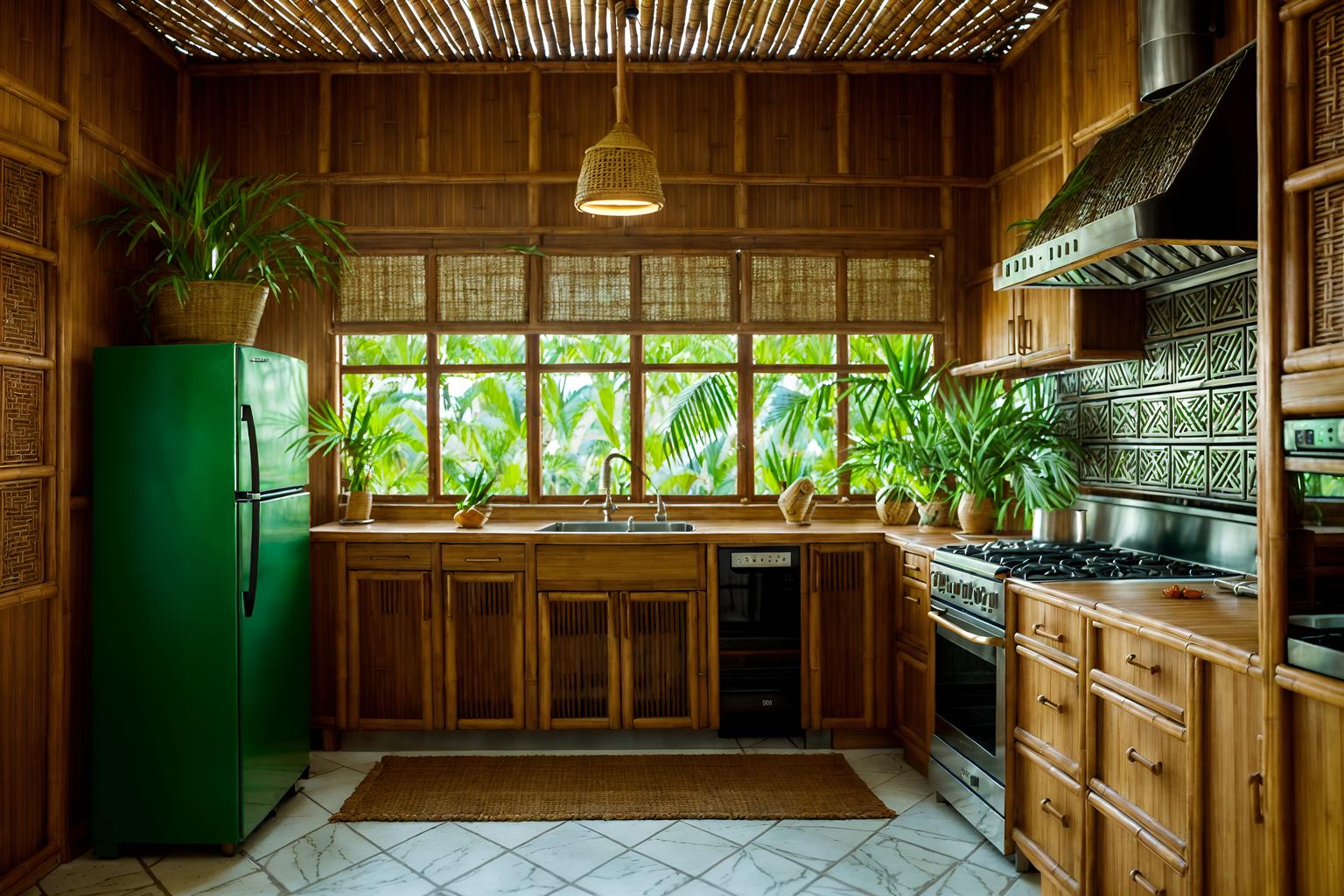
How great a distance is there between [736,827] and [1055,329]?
7.51 feet

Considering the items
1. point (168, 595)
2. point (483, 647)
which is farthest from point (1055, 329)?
point (168, 595)

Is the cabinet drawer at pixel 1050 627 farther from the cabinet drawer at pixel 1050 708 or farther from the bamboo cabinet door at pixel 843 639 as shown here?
the bamboo cabinet door at pixel 843 639

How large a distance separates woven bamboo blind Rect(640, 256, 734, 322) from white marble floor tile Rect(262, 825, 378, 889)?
2.74 m

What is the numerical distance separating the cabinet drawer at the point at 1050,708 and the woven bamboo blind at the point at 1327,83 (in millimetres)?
1546

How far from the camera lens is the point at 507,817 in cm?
361

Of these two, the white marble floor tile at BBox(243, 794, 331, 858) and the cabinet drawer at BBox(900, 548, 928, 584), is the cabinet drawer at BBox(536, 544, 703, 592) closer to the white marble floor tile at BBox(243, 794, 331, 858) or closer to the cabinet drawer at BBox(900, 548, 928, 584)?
the cabinet drawer at BBox(900, 548, 928, 584)

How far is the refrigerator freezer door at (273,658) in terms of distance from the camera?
3439mm

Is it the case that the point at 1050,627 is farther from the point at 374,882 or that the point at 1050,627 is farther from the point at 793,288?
the point at 793,288

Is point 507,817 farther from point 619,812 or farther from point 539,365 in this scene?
point 539,365

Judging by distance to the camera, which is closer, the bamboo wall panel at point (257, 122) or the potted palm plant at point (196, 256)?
the potted palm plant at point (196, 256)

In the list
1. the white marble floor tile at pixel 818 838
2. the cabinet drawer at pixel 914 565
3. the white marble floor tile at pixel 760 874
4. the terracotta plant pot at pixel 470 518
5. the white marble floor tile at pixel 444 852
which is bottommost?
the white marble floor tile at pixel 444 852

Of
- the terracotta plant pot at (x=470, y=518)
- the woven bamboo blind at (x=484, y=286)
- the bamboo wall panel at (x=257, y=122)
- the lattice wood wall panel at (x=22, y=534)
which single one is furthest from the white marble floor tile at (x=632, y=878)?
the bamboo wall panel at (x=257, y=122)

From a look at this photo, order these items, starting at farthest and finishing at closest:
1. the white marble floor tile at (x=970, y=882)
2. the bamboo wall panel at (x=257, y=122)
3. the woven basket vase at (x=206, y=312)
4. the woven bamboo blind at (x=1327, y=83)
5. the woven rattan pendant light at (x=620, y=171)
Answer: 1. the bamboo wall panel at (x=257, y=122)
2. the woven basket vase at (x=206, y=312)
3. the woven rattan pendant light at (x=620, y=171)
4. the white marble floor tile at (x=970, y=882)
5. the woven bamboo blind at (x=1327, y=83)

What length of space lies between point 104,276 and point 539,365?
195cm
